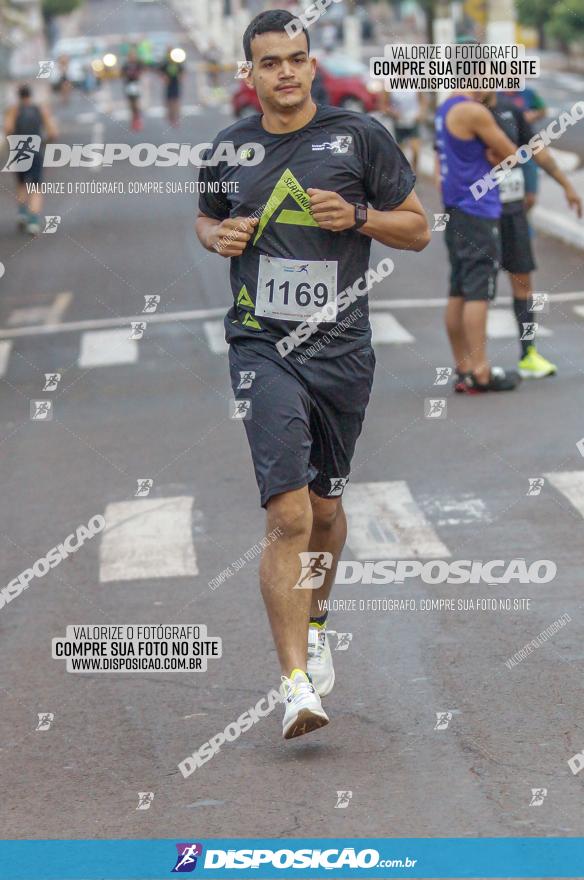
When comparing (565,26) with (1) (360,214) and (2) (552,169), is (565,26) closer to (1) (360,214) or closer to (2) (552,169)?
(2) (552,169)

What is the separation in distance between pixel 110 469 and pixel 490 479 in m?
2.30

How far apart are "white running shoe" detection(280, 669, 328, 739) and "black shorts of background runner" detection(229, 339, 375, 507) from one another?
593 mm

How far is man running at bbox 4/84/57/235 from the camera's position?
24344 millimetres

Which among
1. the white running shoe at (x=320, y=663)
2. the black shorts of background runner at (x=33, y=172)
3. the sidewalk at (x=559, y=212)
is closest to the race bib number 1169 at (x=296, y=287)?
the white running shoe at (x=320, y=663)

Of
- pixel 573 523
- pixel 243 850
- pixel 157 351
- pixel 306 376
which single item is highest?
pixel 306 376

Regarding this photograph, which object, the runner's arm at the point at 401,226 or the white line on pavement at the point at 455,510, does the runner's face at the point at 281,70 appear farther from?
the white line on pavement at the point at 455,510

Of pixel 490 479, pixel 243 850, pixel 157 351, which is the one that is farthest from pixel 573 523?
pixel 157 351

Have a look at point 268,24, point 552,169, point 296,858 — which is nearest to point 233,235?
point 268,24

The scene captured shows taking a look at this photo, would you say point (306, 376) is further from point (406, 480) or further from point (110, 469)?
point (110, 469)

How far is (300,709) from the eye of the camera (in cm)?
568

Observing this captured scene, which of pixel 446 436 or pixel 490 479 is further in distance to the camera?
pixel 446 436

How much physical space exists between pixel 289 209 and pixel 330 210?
0.19 meters

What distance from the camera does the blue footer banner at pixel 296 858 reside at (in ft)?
15.4

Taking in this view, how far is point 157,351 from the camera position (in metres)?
15.2
